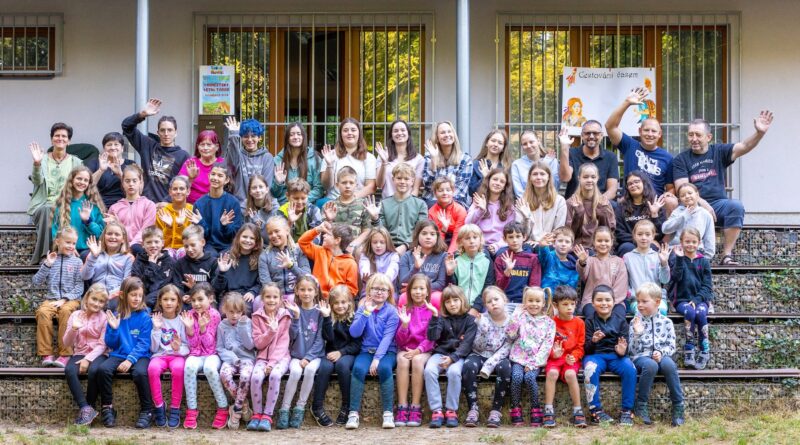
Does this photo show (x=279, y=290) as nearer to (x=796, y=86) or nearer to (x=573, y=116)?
(x=573, y=116)

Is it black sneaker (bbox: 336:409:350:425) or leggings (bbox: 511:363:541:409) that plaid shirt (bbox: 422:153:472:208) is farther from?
black sneaker (bbox: 336:409:350:425)

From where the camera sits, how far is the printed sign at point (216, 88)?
39.4ft

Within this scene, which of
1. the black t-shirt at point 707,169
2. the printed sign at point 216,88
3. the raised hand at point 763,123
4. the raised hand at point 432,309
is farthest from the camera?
the printed sign at point 216,88

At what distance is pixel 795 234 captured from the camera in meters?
10.2

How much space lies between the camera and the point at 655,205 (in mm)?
9227

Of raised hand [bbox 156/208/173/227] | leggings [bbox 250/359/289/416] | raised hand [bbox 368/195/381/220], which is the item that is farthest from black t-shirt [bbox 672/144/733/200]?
raised hand [bbox 156/208/173/227]

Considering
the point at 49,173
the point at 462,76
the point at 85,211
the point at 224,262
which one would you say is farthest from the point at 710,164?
the point at 49,173

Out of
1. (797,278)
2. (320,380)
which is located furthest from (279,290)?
(797,278)

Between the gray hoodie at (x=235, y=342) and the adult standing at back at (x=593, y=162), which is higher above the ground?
the adult standing at back at (x=593, y=162)

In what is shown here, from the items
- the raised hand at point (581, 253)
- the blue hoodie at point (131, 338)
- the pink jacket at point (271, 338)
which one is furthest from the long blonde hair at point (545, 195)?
the blue hoodie at point (131, 338)

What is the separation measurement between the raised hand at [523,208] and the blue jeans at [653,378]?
1.69 metres

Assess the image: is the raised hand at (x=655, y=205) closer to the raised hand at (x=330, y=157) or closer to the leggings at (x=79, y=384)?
the raised hand at (x=330, y=157)

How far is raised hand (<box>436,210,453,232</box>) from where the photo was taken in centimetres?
912

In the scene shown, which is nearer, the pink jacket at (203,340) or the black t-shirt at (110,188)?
the pink jacket at (203,340)
